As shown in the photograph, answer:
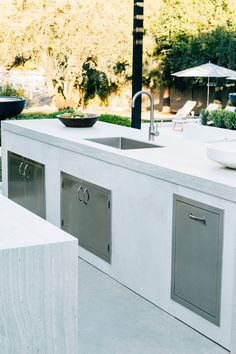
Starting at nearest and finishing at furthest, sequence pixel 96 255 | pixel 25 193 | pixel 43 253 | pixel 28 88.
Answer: pixel 43 253, pixel 96 255, pixel 25 193, pixel 28 88

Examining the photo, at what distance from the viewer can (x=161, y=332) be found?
3096mm

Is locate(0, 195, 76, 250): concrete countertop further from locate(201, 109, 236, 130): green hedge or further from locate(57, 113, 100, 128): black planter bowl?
locate(201, 109, 236, 130): green hedge

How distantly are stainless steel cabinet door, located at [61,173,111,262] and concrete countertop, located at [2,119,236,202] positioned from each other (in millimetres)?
204

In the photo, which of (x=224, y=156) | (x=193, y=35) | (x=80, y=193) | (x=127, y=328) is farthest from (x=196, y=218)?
(x=193, y=35)

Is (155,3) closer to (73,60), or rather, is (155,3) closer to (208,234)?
(73,60)

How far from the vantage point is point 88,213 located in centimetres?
403

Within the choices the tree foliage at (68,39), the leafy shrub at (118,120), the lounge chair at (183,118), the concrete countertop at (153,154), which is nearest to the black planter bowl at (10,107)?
the concrete countertop at (153,154)

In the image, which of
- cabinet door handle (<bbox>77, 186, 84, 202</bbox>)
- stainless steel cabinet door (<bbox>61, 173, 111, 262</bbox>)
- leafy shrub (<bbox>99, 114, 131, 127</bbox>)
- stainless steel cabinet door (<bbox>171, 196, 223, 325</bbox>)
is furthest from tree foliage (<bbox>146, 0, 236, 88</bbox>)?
stainless steel cabinet door (<bbox>171, 196, 223, 325</bbox>)

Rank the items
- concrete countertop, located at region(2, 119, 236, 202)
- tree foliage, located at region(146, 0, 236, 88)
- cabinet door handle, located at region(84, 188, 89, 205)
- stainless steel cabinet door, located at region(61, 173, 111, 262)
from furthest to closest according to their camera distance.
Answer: tree foliage, located at region(146, 0, 236, 88) → cabinet door handle, located at region(84, 188, 89, 205) → stainless steel cabinet door, located at region(61, 173, 111, 262) → concrete countertop, located at region(2, 119, 236, 202)

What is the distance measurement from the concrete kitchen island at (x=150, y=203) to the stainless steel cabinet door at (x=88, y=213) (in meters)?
0.01

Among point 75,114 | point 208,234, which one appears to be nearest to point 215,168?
point 208,234

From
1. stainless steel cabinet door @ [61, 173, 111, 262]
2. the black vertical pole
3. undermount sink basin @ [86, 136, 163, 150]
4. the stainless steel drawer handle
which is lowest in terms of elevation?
stainless steel cabinet door @ [61, 173, 111, 262]

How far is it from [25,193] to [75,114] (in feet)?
2.24

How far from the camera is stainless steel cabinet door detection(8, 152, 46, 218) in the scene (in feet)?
15.5
